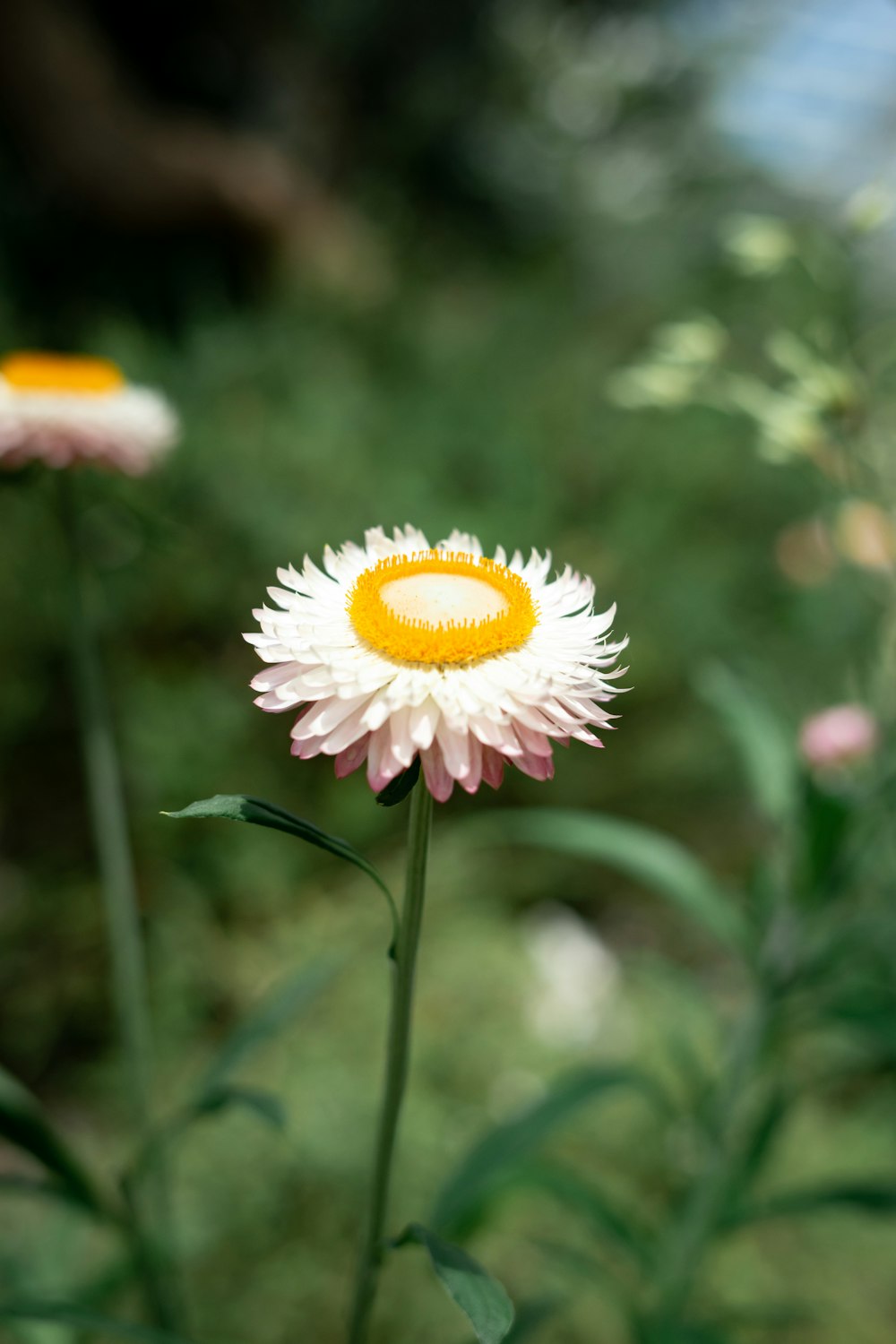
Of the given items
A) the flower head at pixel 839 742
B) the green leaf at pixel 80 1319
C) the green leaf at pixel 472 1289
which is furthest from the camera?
the flower head at pixel 839 742

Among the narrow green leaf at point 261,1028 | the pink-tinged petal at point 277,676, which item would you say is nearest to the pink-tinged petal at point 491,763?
the pink-tinged petal at point 277,676

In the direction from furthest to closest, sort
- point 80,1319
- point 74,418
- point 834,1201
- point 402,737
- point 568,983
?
point 568,983 → point 74,418 → point 834,1201 → point 80,1319 → point 402,737

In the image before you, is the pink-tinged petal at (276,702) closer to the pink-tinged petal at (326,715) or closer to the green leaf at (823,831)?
the pink-tinged petal at (326,715)

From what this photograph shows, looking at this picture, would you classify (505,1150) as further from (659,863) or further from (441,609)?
(441,609)

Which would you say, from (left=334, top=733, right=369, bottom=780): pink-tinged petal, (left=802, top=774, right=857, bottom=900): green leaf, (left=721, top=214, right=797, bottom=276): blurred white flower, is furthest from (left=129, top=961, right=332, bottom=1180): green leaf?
(left=721, top=214, right=797, bottom=276): blurred white flower

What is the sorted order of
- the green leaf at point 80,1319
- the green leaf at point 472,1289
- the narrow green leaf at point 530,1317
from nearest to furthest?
the green leaf at point 472,1289
the green leaf at point 80,1319
the narrow green leaf at point 530,1317

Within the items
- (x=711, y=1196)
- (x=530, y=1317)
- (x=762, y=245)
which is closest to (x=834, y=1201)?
(x=711, y=1196)
